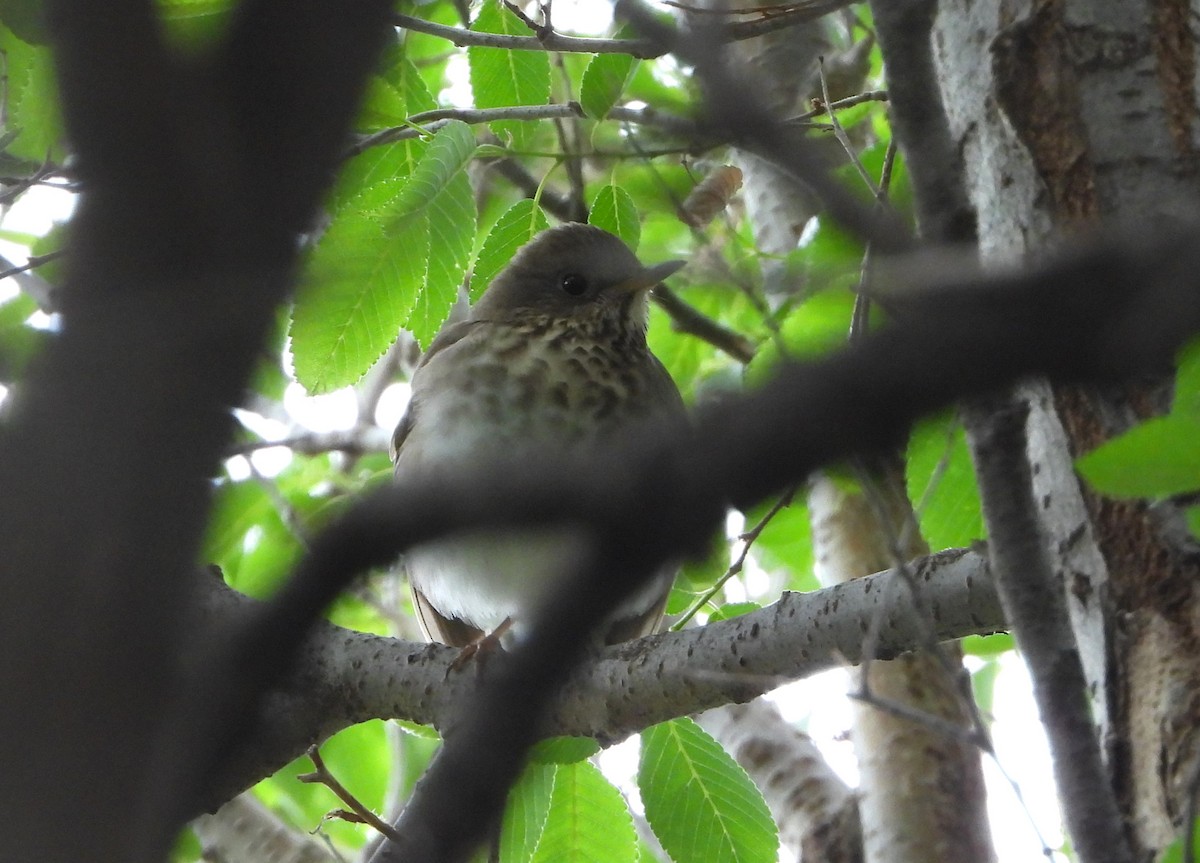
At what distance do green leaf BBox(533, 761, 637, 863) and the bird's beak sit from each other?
4.90ft

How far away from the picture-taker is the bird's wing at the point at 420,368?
411cm

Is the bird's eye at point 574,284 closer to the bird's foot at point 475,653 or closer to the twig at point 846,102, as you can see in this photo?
the twig at point 846,102

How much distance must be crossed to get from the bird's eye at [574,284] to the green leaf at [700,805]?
1765mm

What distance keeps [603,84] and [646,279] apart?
117 centimetres

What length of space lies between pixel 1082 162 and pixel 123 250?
1467mm

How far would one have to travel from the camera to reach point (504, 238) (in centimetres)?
347

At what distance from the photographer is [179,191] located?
2.71ft

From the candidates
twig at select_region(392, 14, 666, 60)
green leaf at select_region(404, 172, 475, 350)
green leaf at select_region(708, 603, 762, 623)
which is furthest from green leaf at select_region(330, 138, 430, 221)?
green leaf at select_region(708, 603, 762, 623)

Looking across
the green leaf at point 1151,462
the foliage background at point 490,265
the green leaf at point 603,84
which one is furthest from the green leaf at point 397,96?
the green leaf at point 1151,462

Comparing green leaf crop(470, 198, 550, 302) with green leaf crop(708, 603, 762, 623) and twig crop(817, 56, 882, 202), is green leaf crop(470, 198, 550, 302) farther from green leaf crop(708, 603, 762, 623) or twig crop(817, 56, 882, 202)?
green leaf crop(708, 603, 762, 623)

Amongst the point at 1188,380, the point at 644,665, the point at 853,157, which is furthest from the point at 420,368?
the point at 1188,380

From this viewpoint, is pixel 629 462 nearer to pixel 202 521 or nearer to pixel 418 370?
pixel 202 521

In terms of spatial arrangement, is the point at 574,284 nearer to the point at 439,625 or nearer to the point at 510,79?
the point at 510,79

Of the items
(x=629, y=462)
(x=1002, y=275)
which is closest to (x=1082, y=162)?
(x=1002, y=275)
